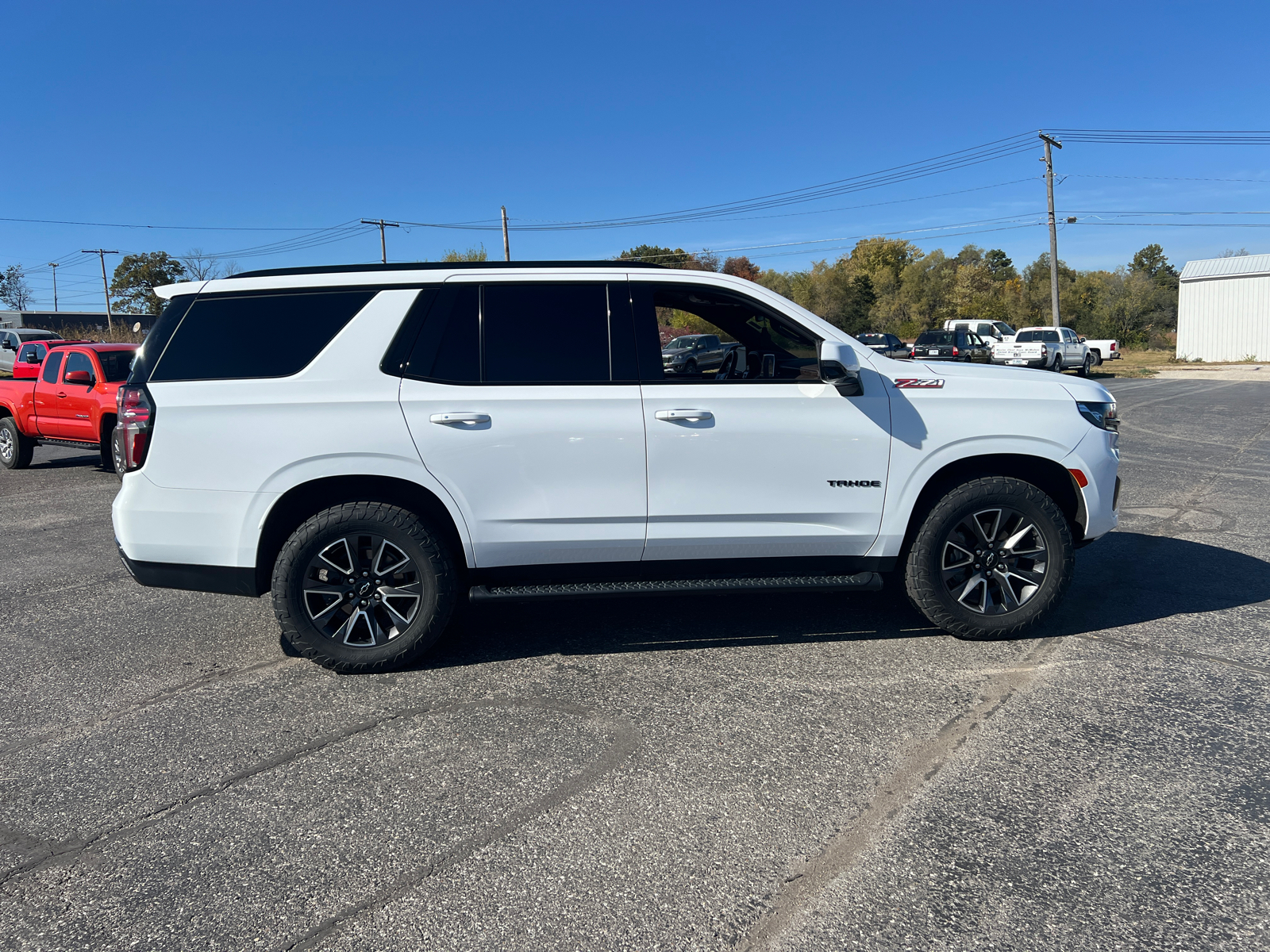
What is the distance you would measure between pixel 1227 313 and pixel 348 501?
178 ft

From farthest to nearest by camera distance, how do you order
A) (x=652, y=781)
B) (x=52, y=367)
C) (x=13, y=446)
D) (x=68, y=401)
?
(x=13, y=446) < (x=52, y=367) < (x=68, y=401) < (x=652, y=781)

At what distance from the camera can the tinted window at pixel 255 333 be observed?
14.1ft

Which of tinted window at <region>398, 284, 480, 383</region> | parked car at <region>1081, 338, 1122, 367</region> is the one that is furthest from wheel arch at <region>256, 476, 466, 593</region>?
parked car at <region>1081, 338, 1122, 367</region>

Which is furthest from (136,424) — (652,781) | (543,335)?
(652,781)

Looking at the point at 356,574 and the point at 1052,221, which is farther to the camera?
the point at 1052,221

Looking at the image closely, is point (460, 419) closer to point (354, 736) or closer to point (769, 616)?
point (354, 736)

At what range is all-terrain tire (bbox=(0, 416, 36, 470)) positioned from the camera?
12734 mm

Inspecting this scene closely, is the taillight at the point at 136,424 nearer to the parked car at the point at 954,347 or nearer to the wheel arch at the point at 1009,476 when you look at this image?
A: the wheel arch at the point at 1009,476

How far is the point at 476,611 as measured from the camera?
546 centimetres

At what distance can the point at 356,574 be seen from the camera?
172 inches

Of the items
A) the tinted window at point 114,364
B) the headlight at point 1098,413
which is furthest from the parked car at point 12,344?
the headlight at point 1098,413

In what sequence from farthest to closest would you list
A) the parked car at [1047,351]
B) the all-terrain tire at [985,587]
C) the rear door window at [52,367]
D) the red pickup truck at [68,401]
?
the parked car at [1047,351], the rear door window at [52,367], the red pickup truck at [68,401], the all-terrain tire at [985,587]

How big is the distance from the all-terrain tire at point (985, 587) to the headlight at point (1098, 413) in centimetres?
49

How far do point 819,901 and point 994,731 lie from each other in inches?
56.7
